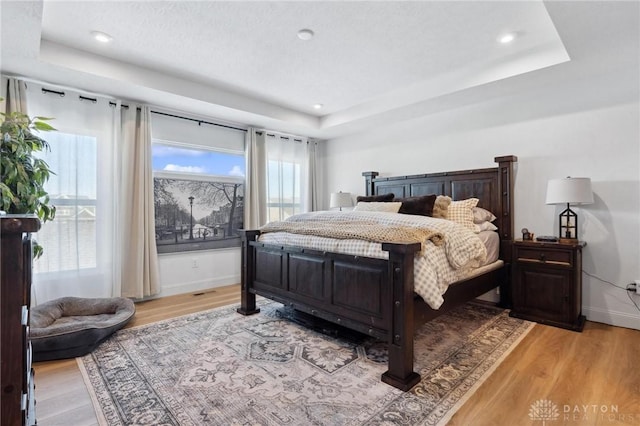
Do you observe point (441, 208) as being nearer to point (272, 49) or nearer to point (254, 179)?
point (272, 49)

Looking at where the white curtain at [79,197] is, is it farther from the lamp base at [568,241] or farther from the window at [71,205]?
the lamp base at [568,241]

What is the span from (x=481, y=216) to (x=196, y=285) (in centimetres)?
360

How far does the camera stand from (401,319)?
1.89 metres

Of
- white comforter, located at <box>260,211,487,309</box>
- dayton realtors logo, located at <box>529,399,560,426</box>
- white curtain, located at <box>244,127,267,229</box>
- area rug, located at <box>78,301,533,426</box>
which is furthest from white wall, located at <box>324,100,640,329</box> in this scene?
white curtain, located at <box>244,127,267,229</box>

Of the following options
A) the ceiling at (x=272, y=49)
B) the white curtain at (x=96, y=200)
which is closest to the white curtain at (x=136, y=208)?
the white curtain at (x=96, y=200)

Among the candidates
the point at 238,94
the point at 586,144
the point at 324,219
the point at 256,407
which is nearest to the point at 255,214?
the point at 238,94

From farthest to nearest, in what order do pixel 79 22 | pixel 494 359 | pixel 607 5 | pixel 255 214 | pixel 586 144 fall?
pixel 255 214, pixel 586 144, pixel 79 22, pixel 494 359, pixel 607 5

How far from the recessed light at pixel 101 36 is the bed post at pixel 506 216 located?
388 cm

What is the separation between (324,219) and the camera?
9.39 ft

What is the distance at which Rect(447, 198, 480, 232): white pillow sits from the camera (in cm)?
330

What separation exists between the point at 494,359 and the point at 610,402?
0.61 m

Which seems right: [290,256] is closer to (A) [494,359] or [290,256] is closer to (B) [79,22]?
(A) [494,359]

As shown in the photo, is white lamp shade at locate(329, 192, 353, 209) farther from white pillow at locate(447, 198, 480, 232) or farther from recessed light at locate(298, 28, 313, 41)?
recessed light at locate(298, 28, 313, 41)

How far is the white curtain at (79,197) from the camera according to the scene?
3059mm
